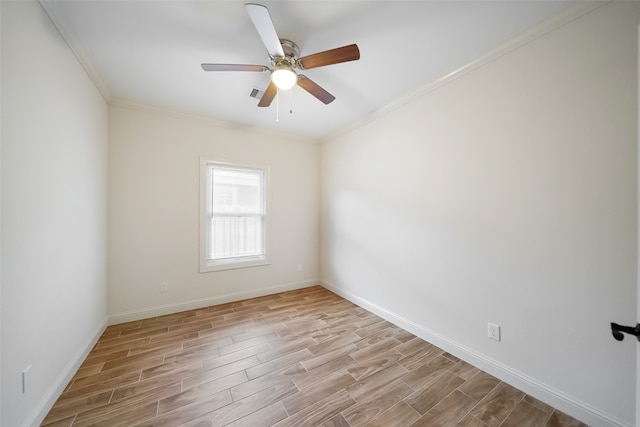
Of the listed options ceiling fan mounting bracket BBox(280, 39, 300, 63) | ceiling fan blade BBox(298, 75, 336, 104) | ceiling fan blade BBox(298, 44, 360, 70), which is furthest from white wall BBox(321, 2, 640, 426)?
Answer: ceiling fan mounting bracket BBox(280, 39, 300, 63)

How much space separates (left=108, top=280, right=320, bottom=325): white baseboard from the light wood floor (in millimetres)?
132

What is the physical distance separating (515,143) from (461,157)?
39cm

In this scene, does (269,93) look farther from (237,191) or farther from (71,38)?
(237,191)

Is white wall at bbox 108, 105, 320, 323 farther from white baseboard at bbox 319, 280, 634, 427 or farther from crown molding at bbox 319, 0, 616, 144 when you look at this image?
white baseboard at bbox 319, 280, 634, 427

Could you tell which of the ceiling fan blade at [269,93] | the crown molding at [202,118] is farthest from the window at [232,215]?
the ceiling fan blade at [269,93]

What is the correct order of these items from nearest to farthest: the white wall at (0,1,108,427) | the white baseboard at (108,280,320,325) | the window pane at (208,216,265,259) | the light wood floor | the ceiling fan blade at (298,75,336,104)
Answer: the white wall at (0,1,108,427)
the light wood floor
the ceiling fan blade at (298,75,336,104)
the white baseboard at (108,280,320,325)
the window pane at (208,216,265,259)

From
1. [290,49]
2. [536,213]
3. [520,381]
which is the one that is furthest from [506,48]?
[520,381]

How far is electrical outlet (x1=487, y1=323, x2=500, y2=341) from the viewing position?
178 centimetres

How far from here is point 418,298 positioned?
2.39 meters

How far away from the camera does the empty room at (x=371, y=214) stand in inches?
51.7

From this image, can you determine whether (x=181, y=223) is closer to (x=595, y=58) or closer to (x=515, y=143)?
(x=515, y=143)

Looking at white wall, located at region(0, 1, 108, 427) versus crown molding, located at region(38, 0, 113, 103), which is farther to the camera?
crown molding, located at region(38, 0, 113, 103)


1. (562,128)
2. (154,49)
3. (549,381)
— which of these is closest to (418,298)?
(549,381)

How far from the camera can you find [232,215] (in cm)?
335
